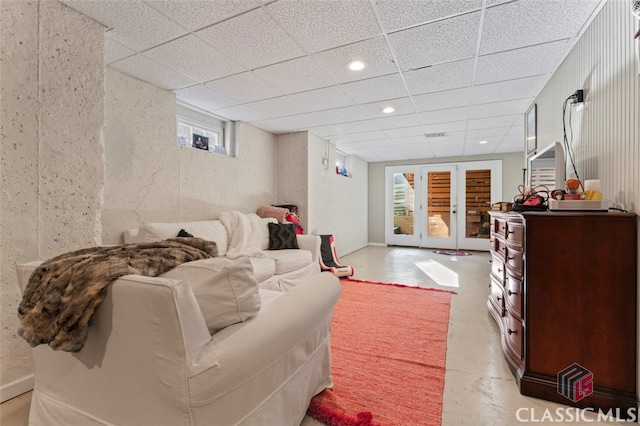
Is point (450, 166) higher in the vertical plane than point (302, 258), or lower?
higher

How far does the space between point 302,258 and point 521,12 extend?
2.95 meters

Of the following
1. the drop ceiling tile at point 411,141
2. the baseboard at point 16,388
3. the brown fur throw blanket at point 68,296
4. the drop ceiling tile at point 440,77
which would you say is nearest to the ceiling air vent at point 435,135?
the drop ceiling tile at point 411,141

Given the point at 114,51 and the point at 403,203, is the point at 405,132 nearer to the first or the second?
the point at 403,203

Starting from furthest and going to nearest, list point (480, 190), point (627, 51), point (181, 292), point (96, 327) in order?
point (480, 190), point (627, 51), point (96, 327), point (181, 292)

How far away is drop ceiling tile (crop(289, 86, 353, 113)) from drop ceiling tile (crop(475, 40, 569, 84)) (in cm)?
138

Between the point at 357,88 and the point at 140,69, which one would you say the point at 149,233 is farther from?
the point at 357,88

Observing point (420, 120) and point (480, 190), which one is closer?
point (420, 120)

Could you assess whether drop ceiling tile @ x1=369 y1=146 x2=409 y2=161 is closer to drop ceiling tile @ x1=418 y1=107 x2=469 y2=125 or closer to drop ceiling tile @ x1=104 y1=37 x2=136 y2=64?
drop ceiling tile @ x1=418 y1=107 x2=469 y2=125

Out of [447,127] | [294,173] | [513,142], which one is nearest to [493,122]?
[447,127]

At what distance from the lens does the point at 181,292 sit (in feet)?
3.05

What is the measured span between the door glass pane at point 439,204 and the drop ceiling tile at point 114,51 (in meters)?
6.62

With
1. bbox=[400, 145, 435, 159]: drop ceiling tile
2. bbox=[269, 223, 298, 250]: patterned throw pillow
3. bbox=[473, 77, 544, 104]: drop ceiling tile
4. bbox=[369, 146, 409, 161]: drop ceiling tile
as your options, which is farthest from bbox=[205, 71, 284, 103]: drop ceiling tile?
bbox=[400, 145, 435, 159]: drop ceiling tile

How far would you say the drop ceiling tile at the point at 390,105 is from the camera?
3.46m

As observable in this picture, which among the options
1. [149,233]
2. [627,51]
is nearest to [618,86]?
[627,51]
